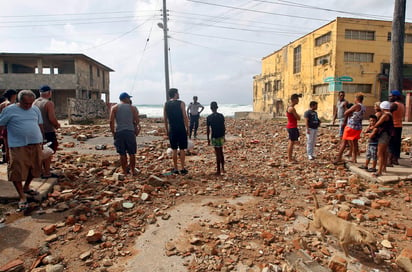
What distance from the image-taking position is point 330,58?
23.6 m

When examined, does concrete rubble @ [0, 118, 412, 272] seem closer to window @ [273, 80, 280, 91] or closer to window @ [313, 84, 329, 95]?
window @ [313, 84, 329, 95]

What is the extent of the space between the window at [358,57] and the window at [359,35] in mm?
1309

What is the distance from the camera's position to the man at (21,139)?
12.6 feet

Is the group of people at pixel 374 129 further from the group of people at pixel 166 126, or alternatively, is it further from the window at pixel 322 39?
the window at pixel 322 39

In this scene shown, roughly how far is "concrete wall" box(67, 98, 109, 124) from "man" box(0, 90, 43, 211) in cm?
1562

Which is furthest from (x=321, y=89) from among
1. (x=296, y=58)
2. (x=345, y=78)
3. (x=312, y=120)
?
(x=312, y=120)

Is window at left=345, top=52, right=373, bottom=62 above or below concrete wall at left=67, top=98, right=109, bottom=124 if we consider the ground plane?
above

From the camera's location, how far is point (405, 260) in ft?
8.44

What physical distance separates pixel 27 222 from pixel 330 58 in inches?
994

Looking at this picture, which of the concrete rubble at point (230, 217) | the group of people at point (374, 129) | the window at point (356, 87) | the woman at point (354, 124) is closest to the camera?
the concrete rubble at point (230, 217)

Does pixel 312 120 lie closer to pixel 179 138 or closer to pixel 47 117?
pixel 179 138

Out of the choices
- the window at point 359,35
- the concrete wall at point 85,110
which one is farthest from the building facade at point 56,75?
the window at point 359,35

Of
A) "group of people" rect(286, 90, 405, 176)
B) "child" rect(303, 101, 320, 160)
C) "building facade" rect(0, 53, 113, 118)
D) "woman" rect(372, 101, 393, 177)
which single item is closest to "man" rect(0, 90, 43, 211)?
"group of people" rect(286, 90, 405, 176)

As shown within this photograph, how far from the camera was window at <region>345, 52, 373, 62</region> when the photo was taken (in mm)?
23172
